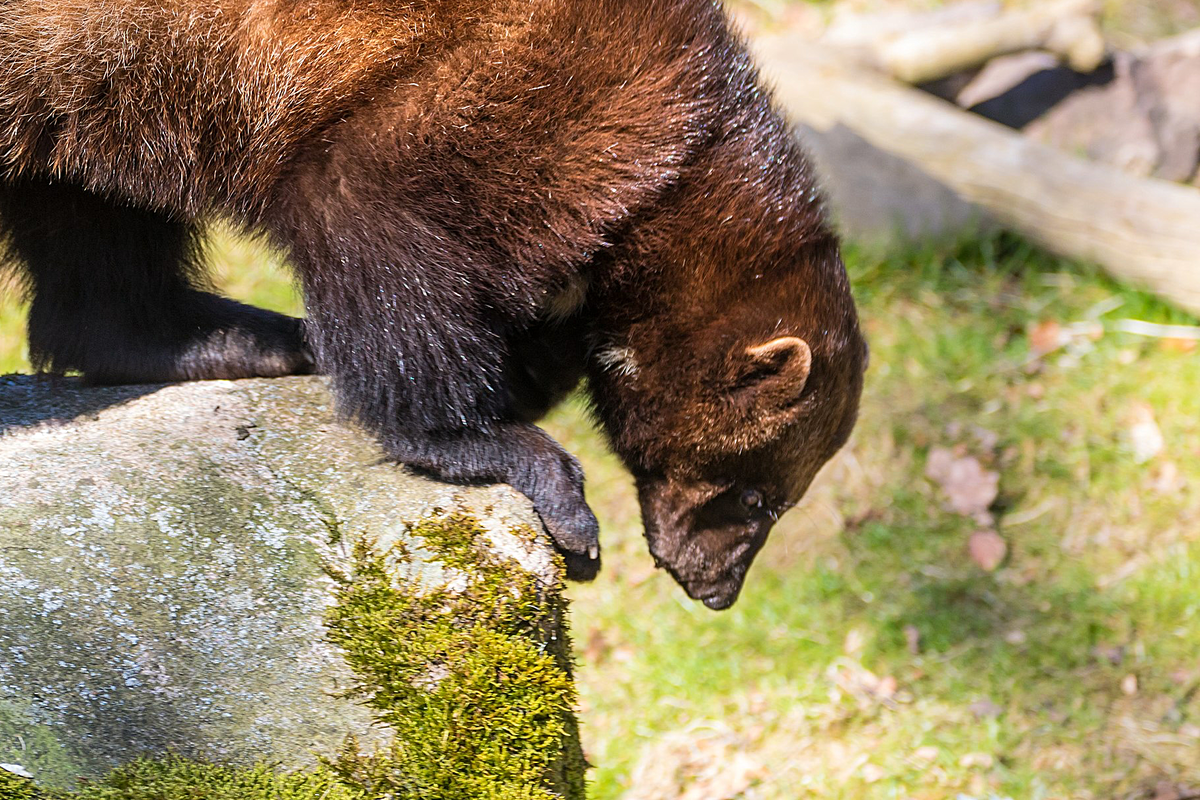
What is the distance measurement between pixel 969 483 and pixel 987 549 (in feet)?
1.14

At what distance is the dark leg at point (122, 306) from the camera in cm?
278

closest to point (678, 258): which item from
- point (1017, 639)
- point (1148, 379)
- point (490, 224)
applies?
point (490, 224)

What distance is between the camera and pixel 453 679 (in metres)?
2.21

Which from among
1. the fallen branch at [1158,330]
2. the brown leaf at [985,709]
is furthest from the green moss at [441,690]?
Result: the fallen branch at [1158,330]

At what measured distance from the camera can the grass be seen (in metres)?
3.87

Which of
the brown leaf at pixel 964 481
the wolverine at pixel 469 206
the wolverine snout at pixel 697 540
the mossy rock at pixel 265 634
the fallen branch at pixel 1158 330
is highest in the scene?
the wolverine at pixel 469 206

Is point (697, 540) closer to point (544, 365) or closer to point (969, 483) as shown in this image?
point (544, 365)

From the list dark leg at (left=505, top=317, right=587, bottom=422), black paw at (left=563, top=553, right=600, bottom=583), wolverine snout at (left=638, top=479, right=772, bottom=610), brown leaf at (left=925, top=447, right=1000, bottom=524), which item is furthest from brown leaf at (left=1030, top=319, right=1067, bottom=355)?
black paw at (left=563, top=553, right=600, bottom=583)

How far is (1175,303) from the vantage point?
17.7 ft

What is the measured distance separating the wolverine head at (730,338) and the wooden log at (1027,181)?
2674mm

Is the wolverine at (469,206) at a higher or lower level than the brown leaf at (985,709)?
higher

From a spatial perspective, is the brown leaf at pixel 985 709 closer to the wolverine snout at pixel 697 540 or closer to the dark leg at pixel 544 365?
the wolverine snout at pixel 697 540

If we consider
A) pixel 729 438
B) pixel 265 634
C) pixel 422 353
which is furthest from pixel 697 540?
pixel 265 634

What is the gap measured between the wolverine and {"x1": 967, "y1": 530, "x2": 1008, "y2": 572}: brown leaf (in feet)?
7.17
